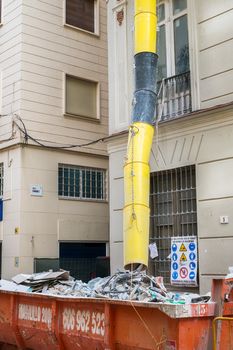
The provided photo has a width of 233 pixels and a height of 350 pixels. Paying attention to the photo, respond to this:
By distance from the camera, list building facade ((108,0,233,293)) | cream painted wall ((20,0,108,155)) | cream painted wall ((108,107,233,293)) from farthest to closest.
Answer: cream painted wall ((20,0,108,155)), building facade ((108,0,233,293)), cream painted wall ((108,107,233,293))

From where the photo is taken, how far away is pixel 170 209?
1132 centimetres

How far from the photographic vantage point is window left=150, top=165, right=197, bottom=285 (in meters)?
11.0

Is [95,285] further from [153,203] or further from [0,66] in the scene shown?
[0,66]

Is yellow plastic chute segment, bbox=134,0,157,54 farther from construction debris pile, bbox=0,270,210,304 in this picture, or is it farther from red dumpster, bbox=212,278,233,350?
red dumpster, bbox=212,278,233,350

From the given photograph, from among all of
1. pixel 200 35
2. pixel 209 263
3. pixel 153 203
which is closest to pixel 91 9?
pixel 200 35

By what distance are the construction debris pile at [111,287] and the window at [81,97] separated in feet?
30.6

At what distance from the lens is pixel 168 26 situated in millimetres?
11938

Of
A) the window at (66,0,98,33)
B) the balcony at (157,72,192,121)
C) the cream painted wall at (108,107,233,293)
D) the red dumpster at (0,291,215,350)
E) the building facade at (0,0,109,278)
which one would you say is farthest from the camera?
the window at (66,0,98,33)

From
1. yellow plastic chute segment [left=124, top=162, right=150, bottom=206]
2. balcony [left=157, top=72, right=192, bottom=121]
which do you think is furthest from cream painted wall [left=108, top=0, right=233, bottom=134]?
yellow plastic chute segment [left=124, top=162, right=150, bottom=206]

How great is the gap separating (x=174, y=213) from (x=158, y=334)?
18.9 ft

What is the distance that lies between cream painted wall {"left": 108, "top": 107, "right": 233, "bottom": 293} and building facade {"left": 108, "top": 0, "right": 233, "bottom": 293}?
19mm

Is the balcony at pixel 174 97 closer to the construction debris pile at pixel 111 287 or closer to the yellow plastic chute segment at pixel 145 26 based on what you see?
the yellow plastic chute segment at pixel 145 26

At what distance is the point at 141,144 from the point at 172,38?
141 inches

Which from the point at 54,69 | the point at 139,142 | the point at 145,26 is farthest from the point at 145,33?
the point at 54,69
